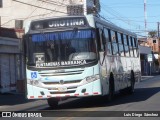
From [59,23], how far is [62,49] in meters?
1.07

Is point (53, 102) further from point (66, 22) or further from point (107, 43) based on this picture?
point (66, 22)

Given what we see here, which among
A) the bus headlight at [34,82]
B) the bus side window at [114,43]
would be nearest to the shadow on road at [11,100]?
the bus side window at [114,43]

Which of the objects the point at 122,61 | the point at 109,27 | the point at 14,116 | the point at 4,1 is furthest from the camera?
the point at 4,1

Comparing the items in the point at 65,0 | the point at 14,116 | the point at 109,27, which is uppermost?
the point at 65,0

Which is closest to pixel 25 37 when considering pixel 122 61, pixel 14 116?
pixel 14 116

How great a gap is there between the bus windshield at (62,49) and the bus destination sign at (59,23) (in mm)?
298

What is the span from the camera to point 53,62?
58.3ft

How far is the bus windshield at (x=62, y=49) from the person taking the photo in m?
17.7

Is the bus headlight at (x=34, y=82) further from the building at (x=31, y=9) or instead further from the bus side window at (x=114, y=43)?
the building at (x=31, y=9)

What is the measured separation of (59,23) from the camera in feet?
59.9

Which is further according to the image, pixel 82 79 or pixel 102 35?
pixel 102 35

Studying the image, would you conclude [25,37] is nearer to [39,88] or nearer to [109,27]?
[39,88]

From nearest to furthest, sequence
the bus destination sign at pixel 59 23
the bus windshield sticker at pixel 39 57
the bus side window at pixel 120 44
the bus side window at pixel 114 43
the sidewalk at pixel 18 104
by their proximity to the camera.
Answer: the bus windshield sticker at pixel 39 57 < the bus destination sign at pixel 59 23 < the bus side window at pixel 114 43 < the sidewalk at pixel 18 104 < the bus side window at pixel 120 44

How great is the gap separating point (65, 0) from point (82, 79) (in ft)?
127
